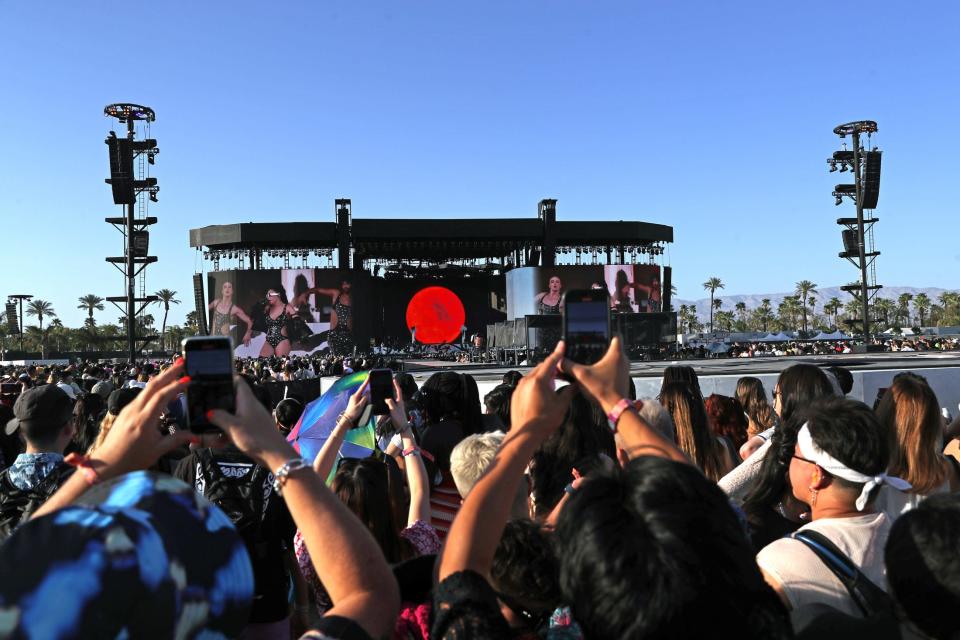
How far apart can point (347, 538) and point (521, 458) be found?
1.42 ft

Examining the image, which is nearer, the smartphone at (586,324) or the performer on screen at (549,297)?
the smartphone at (586,324)

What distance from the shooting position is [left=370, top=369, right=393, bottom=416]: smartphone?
10.9ft

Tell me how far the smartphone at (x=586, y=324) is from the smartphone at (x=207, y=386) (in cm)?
91

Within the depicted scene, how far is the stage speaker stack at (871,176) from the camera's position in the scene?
37000mm

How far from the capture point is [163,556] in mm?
1036

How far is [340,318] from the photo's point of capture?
5262 centimetres

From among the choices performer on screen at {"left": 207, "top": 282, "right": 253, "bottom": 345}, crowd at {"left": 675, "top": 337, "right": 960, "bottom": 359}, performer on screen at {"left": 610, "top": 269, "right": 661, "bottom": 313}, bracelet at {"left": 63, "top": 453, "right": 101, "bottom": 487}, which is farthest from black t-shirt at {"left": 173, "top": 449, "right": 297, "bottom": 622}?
performer on screen at {"left": 610, "top": 269, "right": 661, "bottom": 313}

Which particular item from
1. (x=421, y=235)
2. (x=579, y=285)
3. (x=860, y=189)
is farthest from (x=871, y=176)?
(x=421, y=235)

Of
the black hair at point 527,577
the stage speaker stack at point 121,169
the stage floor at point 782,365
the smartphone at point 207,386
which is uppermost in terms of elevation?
the stage speaker stack at point 121,169

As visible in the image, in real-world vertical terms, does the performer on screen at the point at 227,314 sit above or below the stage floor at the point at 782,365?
above

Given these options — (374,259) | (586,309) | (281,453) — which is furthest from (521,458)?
(374,259)

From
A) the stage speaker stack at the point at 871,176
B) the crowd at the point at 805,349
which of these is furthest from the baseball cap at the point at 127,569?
the stage speaker stack at the point at 871,176

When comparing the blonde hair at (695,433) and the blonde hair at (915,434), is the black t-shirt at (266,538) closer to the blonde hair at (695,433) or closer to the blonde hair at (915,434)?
the blonde hair at (695,433)

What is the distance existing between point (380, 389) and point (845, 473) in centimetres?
197
